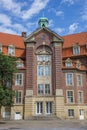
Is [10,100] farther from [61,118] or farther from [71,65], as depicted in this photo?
[71,65]

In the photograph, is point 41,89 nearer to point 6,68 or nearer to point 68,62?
point 68,62

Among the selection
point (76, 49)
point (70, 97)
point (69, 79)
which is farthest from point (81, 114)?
point (76, 49)

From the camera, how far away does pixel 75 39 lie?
186ft

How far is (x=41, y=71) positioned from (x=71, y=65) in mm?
6135

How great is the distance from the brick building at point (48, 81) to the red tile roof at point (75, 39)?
3.85 meters

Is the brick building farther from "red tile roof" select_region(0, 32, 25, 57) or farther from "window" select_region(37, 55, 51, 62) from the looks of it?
"red tile roof" select_region(0, 32, 25, 57)

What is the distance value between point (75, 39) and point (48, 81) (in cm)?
1479

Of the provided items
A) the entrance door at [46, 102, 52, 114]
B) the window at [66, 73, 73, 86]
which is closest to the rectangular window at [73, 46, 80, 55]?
the window at [66, 73, 73, 86]

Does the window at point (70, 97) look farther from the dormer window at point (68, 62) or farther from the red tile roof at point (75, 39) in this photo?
the red tile roof at point (75, 39)

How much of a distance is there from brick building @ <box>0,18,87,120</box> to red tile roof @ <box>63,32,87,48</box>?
385 centimetres

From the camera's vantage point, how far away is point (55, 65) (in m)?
47.4

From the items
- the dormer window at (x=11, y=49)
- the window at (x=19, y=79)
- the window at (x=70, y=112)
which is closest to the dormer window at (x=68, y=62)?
the window at (x=70, y=112)

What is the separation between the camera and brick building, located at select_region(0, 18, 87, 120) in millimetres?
45406

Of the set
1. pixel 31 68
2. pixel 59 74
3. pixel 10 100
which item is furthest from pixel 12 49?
pixel 10 100
